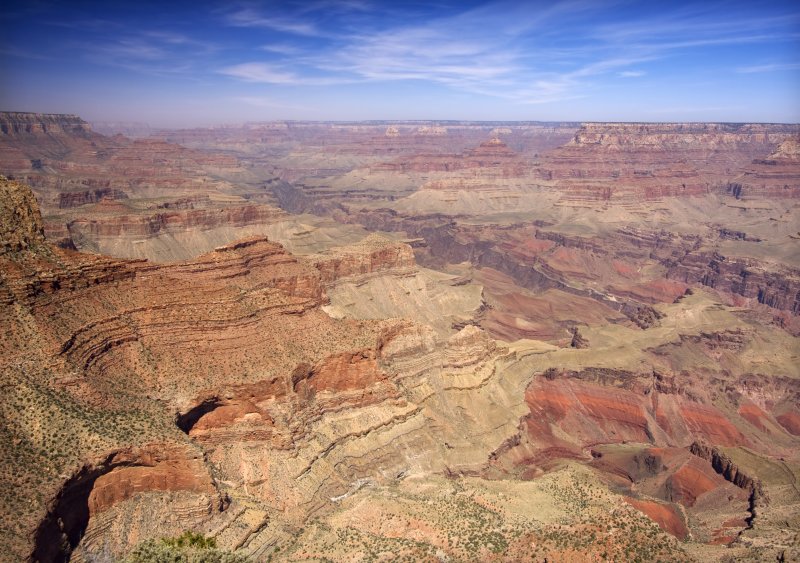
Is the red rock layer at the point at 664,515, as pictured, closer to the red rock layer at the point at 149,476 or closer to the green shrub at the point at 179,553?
the red rock layer at the point at 149,476

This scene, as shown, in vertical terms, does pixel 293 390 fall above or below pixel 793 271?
above

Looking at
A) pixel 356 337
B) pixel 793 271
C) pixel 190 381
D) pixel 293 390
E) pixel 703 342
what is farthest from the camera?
pixel 793 271

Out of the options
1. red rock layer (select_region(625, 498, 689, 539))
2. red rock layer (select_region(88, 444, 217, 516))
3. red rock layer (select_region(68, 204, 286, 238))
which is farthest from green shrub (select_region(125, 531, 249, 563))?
red rock layer (select_region(68, 204, 286, 238))

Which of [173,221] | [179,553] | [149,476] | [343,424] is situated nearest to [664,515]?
[343,424]

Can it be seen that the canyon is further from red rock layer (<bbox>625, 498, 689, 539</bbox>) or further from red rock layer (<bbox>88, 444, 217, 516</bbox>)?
red rock layer (<bbox>625, 498, 689, 539</bbox>)

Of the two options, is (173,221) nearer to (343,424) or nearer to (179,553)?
(343,424)

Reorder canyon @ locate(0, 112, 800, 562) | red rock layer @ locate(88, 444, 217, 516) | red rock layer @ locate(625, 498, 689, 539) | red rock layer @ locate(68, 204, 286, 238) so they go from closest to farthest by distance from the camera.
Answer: red rock layer @ locate(88, 444, 217, 516) → canyon @ locate(0, 112, 800, 562) → red rock layer @ locate(625, 498, 689, 539) → red rock layer @ locate(68, 204, 286, 238)

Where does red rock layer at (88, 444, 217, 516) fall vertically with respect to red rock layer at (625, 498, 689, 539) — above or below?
above

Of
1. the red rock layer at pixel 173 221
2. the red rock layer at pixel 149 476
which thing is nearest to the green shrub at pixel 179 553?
the red rock layer at pixel 149 476

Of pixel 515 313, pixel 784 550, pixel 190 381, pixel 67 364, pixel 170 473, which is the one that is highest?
pixel 67 364

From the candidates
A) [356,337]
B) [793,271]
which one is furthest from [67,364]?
[793,271]

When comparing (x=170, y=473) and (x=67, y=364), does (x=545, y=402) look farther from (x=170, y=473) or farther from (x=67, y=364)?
(x=67, y=364)
